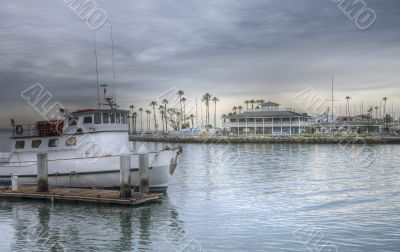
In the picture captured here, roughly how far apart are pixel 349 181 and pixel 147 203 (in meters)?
18.9

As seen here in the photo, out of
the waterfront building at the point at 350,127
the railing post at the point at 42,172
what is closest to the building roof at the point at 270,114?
the waterfront building at the point at 350,127

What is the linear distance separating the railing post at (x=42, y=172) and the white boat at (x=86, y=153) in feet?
6.02

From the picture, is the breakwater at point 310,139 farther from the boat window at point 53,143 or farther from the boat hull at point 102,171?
the boat window at point 53,143

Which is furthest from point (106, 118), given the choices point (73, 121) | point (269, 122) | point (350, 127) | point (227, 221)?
point (350, 127)

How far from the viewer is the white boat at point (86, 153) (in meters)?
27.4

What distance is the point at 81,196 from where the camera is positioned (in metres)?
24.8

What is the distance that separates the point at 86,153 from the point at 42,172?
3001 millimetres

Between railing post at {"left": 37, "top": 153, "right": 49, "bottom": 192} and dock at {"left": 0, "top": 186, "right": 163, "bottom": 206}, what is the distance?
0.37 meters

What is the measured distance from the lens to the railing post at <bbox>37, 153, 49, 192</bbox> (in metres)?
26.4

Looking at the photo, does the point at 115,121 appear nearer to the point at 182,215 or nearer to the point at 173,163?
the point at 173,163

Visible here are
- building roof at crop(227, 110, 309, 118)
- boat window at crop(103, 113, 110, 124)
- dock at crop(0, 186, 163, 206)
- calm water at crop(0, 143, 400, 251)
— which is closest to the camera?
calm water at crop(0, 143, 400, 251)

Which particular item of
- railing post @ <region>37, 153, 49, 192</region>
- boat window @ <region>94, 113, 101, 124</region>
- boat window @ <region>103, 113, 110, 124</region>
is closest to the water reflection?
railing post @ <region>37, 153, 49, 192</region>

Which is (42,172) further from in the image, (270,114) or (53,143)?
(270,114)

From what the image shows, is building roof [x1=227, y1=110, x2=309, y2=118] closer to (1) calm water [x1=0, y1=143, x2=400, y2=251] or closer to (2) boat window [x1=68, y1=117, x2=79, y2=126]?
(1) calm water [x1=0, y1=143, x2=400, y2=251]
